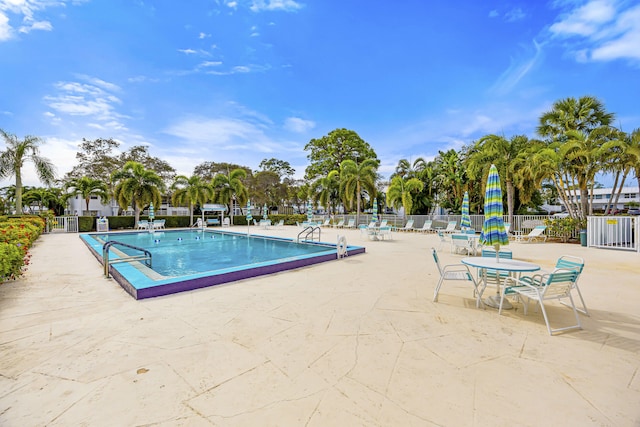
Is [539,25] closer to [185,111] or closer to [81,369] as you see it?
[81,369]

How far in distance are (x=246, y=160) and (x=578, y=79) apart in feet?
109

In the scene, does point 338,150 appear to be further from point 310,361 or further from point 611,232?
point 310,361

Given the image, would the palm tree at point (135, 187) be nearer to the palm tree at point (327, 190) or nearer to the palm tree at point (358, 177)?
the palm tree at point (327, 190)

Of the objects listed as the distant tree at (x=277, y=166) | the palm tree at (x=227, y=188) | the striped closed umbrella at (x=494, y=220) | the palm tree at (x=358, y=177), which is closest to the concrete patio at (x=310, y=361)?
the striped closed umbrella at (x=494, y=220)

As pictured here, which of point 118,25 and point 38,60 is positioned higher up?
point 118,25

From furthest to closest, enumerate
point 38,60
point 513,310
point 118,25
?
point 38,60 → point 118,25 → point 513,310

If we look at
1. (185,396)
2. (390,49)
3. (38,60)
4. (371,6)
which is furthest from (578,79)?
(38,60)

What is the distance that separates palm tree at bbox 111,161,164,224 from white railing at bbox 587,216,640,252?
26.4 metres

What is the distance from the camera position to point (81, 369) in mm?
2551

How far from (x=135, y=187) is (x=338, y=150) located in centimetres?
2065

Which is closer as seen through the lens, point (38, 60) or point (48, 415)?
point (48, 415)

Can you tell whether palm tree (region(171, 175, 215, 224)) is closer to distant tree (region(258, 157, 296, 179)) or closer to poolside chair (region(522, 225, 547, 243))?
distant tree (region(258, 157, 296, 179))

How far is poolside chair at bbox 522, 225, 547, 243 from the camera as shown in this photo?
12.7 metres

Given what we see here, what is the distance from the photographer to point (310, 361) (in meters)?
2.68
